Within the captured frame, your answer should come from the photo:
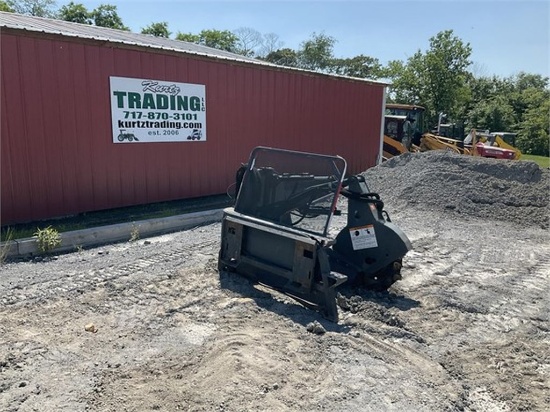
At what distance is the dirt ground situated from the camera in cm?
305

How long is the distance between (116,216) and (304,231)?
16.2 ft

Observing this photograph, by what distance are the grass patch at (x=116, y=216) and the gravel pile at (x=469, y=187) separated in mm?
4392

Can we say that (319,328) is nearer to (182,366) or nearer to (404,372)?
(404,372)

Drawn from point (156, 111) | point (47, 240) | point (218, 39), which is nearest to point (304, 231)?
point (47, 240)

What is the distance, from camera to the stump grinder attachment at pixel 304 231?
14.4 feet

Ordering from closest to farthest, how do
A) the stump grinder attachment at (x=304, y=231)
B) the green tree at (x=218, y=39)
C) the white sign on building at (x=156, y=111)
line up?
the stump grinder attachment at (x=304, y=231) → the white sign on building at (x=156, y=111) → the green tree at (x=218, y=39)

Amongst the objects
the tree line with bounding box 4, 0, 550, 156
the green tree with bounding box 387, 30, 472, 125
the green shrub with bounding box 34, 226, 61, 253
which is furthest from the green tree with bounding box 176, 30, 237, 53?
the green shrub with bounding box 34, 226, 61, 253

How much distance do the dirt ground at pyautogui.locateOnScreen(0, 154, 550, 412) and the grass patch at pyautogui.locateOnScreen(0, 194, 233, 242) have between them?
1.11m

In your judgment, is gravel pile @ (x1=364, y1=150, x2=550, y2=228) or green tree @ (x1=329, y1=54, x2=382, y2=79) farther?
green tree @ (x1=329, y1=54, x2=382, y2=79)

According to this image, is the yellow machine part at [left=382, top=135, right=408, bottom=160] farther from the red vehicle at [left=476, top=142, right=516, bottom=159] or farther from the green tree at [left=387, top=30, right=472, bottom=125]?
the green tree at [left=387, top=30, right=472, bottom=125]

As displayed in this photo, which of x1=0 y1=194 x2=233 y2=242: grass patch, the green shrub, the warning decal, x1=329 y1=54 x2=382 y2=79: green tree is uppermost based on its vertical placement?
x1=329 y1=54 x2=382 y2=79: green tree

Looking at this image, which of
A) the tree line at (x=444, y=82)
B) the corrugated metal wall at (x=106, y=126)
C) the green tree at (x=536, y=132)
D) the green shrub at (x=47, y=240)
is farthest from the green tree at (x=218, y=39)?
the green shrub at (x=47, y=240)

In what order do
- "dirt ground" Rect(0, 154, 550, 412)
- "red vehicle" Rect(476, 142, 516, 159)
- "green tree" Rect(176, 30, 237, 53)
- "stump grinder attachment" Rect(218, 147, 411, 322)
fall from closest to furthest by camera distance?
1. "dirt ground" Rect(0, 154, 550, 412)
2. "stump grinder attachment" Rect(218, 147, 411, 322)
3. "red vehicle" Rect(476, 142, 516, 159)
4. "green tree" Rect(176, 30, 237, 53)

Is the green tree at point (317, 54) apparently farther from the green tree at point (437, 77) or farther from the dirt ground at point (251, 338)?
the dirt ground at point (251, 338)
